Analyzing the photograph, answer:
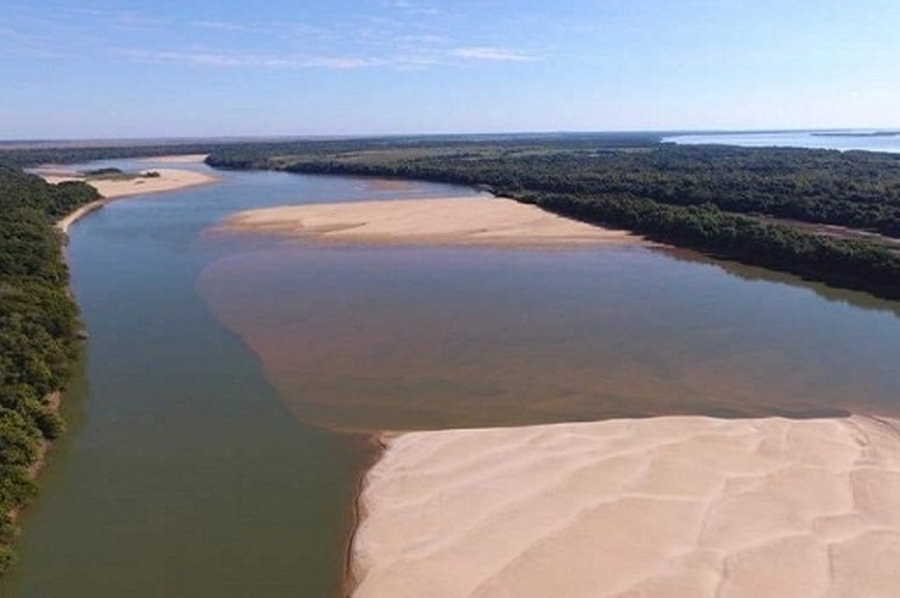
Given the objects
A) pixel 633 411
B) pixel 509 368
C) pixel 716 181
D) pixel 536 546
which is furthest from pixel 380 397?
pixel 716 181

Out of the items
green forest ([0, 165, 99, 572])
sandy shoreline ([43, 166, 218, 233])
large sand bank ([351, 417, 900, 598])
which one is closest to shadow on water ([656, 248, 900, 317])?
large sand bank ([351, 417, 900, 598])

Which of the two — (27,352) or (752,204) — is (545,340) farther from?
(752,204)

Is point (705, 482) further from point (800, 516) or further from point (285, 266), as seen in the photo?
point (285, 266)

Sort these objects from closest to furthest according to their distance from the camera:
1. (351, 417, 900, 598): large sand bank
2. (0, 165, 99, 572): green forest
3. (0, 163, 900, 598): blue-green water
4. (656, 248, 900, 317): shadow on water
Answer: (351, 417, 900, 598): large sand bank < (0, 163, 900, 598): blue-green water < (0, 165, 99, 572): green forest < (656, 248, 900, 317): shadow on water

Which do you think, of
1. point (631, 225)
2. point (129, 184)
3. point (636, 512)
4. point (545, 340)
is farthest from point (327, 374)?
point (129, 184)

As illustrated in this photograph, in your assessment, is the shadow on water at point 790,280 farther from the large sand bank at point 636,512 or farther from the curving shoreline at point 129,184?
the curving shoreline at point 129,184

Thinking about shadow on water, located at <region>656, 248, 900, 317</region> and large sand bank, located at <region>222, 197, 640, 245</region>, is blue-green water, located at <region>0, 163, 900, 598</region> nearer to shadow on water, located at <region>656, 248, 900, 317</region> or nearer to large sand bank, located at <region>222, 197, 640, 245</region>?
shadow on water, located at <region>656, 248, 900, 317</region>
